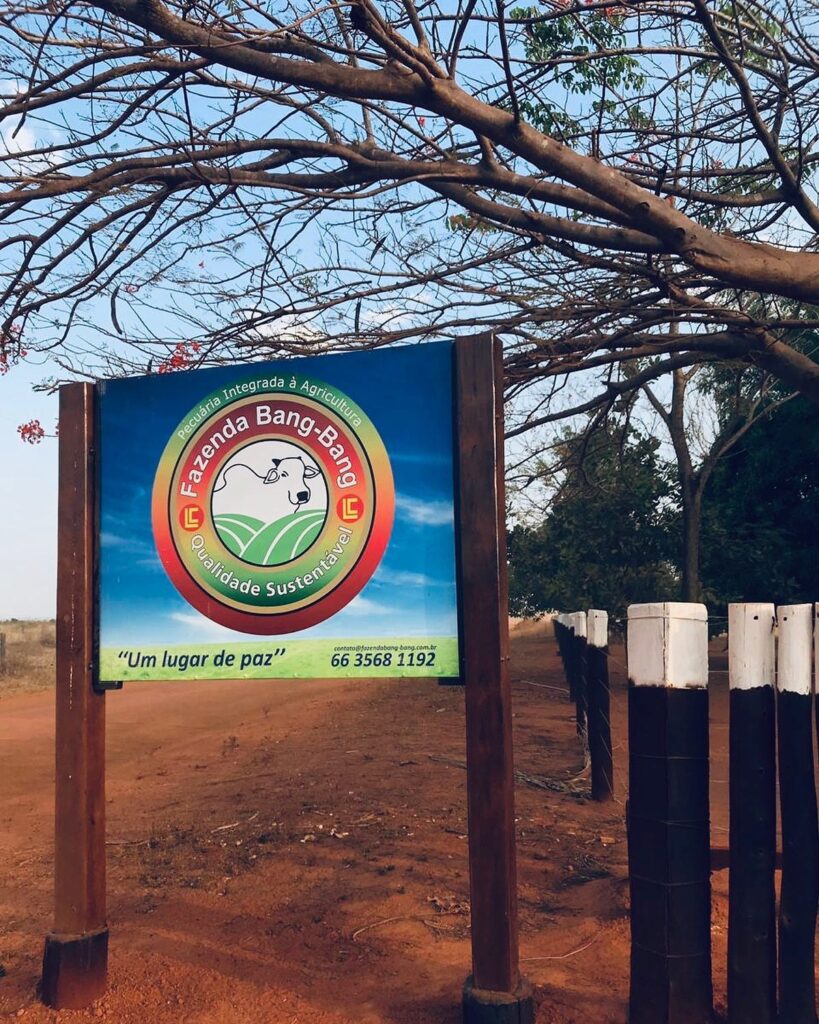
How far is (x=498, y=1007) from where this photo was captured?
149 inches

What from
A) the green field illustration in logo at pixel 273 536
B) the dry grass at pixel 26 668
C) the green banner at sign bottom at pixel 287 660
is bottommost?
the dry grass at pixel 26 668

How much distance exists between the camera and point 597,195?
5953mm

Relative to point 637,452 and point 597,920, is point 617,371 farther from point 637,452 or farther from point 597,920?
point 637,452

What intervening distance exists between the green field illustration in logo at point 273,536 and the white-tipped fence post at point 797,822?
1.93 m

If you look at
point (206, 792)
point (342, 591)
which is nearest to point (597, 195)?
point (342, 591)

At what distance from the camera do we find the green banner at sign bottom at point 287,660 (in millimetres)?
4094

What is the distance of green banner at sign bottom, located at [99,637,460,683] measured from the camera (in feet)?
13.4

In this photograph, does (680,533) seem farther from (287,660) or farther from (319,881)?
(287,660)

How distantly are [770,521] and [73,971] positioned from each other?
17.0 metres

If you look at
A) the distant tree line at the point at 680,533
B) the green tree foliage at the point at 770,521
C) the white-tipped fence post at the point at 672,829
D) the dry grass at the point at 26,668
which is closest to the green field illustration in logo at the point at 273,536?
the white-tipped fence post at the point at 672,829

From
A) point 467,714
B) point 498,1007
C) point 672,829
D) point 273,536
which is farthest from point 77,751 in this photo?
point 672,829

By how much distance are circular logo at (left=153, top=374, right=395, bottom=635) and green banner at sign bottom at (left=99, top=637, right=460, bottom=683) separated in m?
0.10

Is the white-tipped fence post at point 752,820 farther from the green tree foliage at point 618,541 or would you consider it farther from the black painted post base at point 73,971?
the green tree foliage at point 618,541

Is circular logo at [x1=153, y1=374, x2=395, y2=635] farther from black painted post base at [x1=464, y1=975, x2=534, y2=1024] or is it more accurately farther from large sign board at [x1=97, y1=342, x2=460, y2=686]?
black painted post base at [x1=464, y1=975, x2=534, y2=1024]
